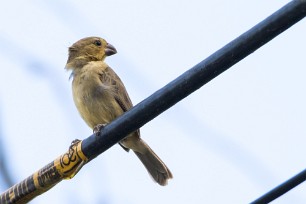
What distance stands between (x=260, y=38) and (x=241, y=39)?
0.08m

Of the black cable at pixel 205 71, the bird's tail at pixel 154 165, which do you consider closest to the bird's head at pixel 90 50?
the bird's tail at pixel 154 165

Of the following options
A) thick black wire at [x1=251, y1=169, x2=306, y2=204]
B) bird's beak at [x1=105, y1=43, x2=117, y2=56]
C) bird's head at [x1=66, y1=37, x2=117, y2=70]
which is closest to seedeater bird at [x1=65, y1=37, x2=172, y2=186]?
bird's head at [x1=66, y1=37, x2=117, y2=70]

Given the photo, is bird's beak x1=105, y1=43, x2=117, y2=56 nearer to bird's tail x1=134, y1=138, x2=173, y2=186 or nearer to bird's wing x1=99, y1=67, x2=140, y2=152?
bird's wing x1=99, y1=67, x2=140, y2=152

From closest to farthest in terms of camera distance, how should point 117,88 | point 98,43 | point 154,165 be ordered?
point 117,88 → point 154,165 → point 98,43

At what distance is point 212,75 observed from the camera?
9.09 ft

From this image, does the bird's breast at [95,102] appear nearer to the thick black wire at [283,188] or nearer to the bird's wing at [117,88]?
the bird's wing at [117,88]

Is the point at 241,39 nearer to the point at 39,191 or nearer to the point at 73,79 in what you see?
the point at 39,191

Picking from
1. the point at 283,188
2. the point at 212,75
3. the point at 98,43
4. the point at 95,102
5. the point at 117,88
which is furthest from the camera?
the point at 98,43

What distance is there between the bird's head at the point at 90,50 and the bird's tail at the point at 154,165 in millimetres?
1069

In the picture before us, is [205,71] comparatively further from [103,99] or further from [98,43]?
[98,43]

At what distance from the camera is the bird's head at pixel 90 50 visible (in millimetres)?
6566

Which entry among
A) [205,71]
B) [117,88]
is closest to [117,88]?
[117,88]

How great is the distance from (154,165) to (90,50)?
4.69ft

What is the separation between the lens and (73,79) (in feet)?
19.8
